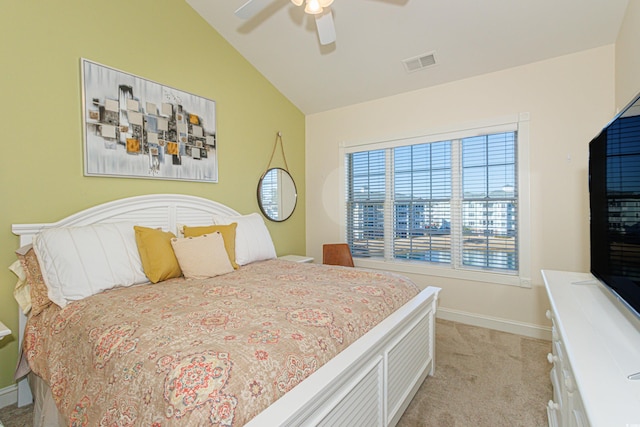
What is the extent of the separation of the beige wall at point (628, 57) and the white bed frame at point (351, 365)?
6.45ft

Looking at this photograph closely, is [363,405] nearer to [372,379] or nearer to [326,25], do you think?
[372,379]

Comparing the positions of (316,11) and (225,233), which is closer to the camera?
(316,11)

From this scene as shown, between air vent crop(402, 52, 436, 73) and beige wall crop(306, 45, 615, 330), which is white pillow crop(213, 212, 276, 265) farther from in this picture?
air vent crop(402, 52, 436, 73)

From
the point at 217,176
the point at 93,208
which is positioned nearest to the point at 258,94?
the point at 217,176

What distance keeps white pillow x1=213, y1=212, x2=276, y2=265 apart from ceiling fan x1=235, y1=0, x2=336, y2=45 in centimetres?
171

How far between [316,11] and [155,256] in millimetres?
1950

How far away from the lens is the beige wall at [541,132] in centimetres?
267

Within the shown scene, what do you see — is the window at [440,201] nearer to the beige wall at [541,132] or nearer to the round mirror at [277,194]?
the beige wall at [541,132]

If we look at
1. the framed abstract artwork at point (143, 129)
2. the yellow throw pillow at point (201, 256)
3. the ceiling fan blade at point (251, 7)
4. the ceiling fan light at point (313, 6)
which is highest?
the ceiling fan blade at point (251, 7)

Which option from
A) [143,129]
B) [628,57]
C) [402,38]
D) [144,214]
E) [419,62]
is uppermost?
[402,38]

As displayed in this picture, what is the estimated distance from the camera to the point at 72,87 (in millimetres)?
2234

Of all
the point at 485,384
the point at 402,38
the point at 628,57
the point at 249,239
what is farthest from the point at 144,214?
the point at 628,57

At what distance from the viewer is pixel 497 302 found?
10.2 feet

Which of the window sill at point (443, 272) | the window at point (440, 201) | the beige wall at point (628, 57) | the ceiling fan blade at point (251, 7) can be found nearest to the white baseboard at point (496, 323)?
the window sill at point (443, 272)
